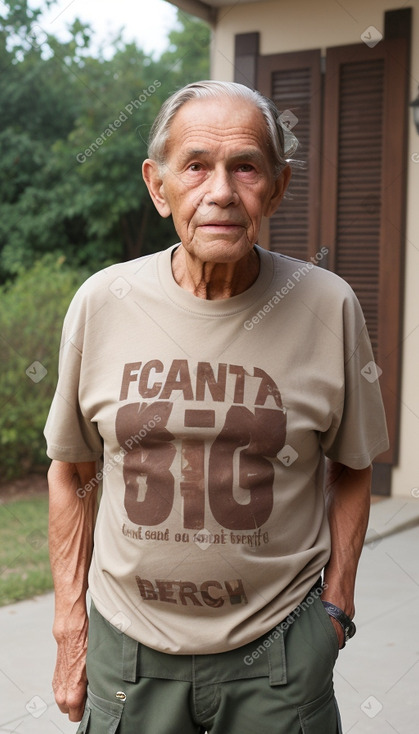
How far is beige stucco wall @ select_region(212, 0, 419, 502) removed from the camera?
6531 mm

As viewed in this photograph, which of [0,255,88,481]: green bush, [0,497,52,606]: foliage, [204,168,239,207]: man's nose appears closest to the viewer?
[204,168,239,207]: man's nose

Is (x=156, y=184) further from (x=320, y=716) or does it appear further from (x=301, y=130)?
(x=301, y=130)

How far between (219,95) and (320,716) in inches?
43.1

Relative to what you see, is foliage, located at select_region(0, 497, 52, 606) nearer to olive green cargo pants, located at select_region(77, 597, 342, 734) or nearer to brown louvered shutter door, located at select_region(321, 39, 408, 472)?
brown louvered shutter door, located at select_region(321, 39, 408, 472)

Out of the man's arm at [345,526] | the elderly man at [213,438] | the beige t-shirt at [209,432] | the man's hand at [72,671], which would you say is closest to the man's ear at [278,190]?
the elderly man at [213,438]

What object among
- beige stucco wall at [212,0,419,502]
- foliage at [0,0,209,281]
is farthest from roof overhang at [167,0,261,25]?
foliage at [0,0,209,281]

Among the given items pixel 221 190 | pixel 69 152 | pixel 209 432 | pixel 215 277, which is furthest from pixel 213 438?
pixel 69 152

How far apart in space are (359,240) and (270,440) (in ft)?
17.5

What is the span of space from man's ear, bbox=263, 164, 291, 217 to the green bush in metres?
5.85

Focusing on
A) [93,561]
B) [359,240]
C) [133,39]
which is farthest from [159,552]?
[133,39]

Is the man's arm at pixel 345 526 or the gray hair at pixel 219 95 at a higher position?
the gray hair at pixel 219 95

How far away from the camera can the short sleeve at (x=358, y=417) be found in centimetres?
174

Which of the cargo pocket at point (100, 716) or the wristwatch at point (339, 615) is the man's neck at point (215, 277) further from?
the cargo pocket at point (100, 716)

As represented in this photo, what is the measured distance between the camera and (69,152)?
47.1ft
